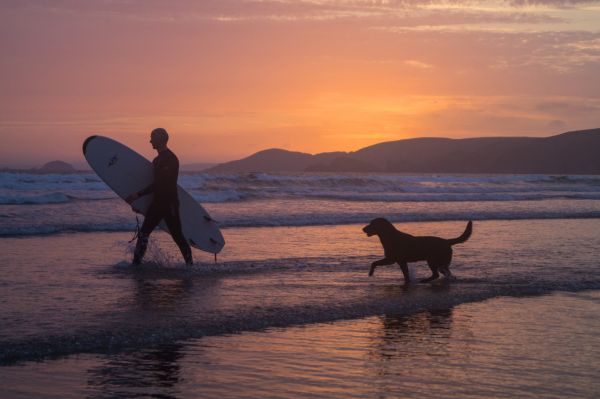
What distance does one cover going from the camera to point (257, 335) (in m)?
6.29

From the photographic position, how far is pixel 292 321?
22.4 ft

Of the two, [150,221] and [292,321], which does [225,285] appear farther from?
[292,321]

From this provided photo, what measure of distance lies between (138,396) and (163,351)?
1158mm

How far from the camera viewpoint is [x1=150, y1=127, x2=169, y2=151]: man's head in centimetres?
987

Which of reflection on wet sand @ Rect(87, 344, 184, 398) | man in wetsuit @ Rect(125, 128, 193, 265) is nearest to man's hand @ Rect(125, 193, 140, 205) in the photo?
man in wetsuit @ Rect(125, 128, 193, 265)

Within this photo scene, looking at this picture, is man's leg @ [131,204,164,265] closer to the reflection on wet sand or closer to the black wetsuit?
the black wetsuit

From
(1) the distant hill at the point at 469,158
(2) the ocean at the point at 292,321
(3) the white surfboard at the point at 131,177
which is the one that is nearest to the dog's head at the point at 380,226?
(2) the ocean at the point at 292,321

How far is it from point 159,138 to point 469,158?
109785 millimetres

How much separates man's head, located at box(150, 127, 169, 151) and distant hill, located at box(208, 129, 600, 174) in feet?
297

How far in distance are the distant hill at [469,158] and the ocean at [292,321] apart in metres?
88.6

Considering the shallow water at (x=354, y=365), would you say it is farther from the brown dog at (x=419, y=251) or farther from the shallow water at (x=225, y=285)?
the brown dog at (x=419, y=251)

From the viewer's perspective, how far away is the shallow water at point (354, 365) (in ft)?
15.5

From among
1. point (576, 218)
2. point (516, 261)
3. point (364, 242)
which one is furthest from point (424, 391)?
point (576, 218)

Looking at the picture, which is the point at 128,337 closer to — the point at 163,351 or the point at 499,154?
the point at 163,351
